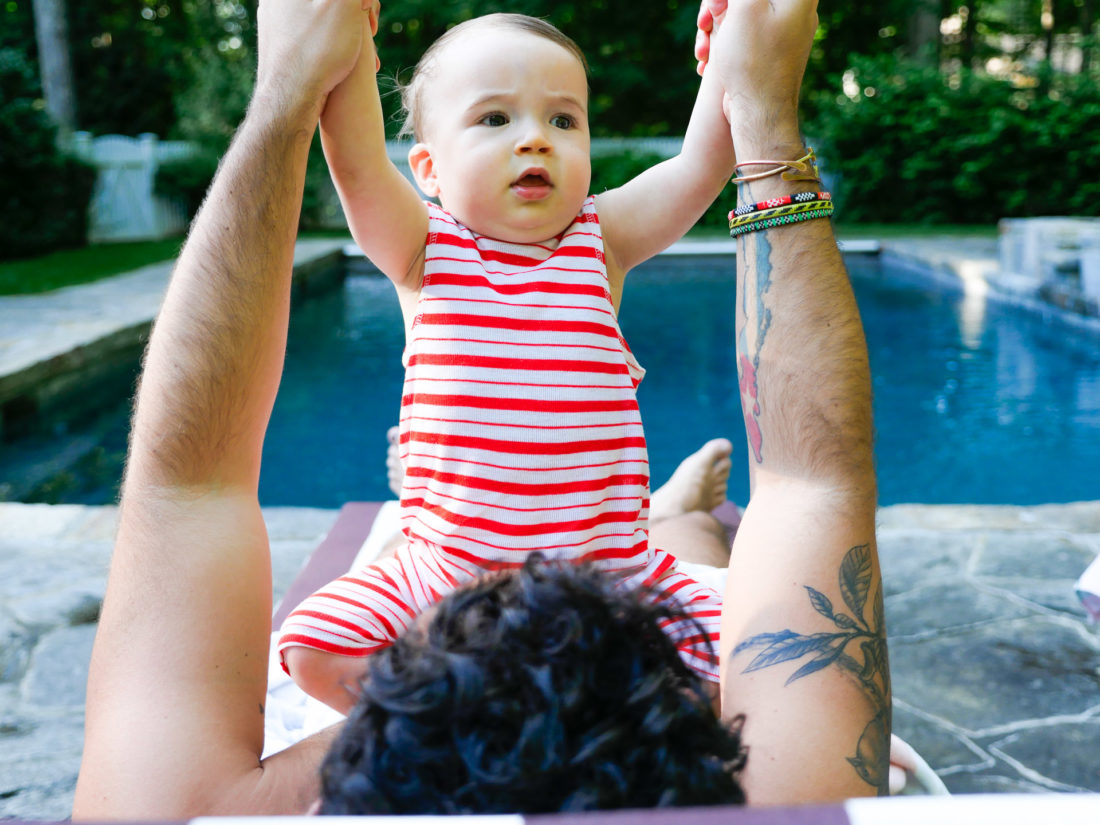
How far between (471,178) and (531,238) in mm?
139

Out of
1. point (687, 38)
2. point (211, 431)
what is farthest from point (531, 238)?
point (687, 38)

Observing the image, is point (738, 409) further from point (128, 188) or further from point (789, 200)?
point (128, 188)

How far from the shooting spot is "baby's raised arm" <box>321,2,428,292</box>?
4.41 feet

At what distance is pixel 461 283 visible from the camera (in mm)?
1515

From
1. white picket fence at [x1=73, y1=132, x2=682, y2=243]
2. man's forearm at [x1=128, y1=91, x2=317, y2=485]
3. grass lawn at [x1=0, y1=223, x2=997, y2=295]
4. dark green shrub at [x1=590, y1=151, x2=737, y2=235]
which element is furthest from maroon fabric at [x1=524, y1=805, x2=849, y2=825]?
white picket fence at [x1=73, y1=132, x2=682, y2=243]

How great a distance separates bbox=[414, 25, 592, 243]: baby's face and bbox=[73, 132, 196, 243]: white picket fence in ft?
48.3

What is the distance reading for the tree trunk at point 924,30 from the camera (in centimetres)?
1719

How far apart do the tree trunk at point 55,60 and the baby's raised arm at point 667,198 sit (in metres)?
15.9

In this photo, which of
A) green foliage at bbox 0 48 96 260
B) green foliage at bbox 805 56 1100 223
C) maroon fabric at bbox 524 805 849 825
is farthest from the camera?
green foliage at bbox 805 56 1100 223

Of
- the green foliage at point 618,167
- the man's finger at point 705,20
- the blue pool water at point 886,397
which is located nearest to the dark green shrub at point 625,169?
the green foliage at point 618,167

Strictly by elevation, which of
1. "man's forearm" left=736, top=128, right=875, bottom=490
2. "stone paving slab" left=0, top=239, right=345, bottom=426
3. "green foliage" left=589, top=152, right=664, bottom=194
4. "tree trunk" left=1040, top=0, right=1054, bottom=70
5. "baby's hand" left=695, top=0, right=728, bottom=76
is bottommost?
"stone paving slab" left=0, top=239, right=345, bottom=426

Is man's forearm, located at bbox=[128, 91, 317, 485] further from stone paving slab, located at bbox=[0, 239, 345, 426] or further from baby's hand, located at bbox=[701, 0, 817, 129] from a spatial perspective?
stone paving slab, located at bbox=[0, 239, 345, 426]

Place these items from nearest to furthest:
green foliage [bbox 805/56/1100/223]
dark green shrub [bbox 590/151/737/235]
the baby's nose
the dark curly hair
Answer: the dark curly hair, the baby's nose, green foliage [bbox 805/56/1100/223], dark green shrub [bbox 590/151/737/235]

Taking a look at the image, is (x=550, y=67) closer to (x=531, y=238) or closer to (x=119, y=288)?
(x=531, y=238)
